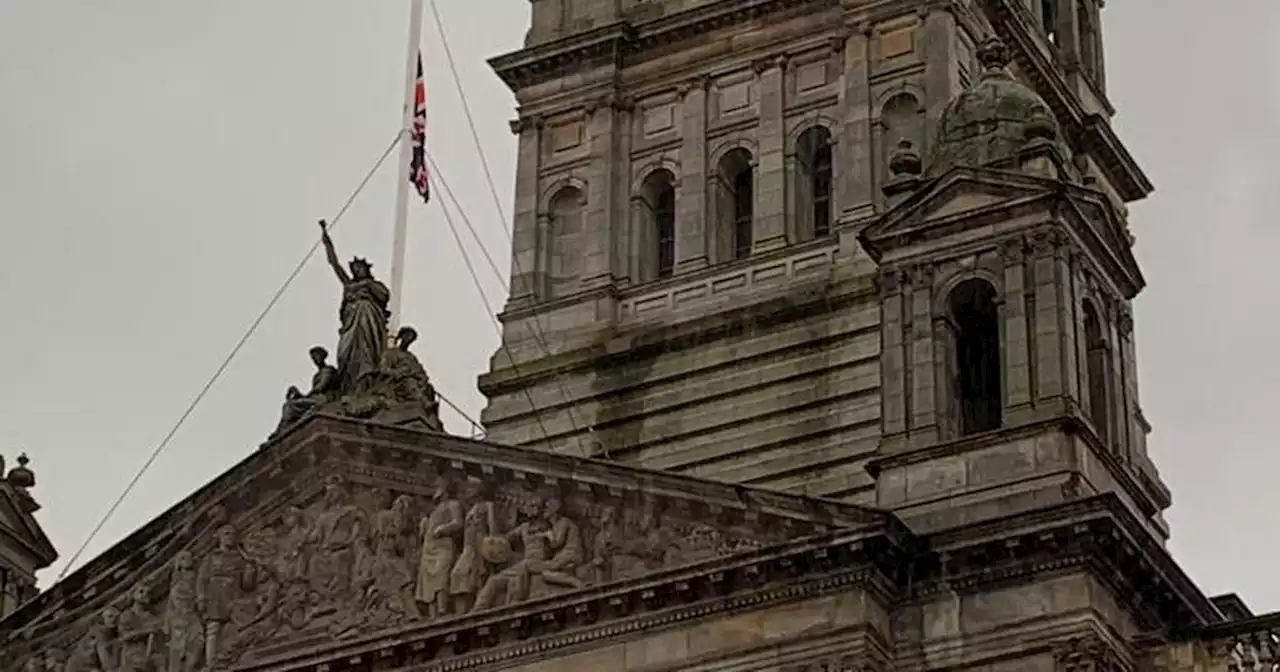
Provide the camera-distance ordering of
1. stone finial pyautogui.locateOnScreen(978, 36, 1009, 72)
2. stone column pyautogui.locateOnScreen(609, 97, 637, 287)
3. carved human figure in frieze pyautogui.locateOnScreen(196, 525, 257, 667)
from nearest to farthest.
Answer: carved human figure in frieze pyautogui.locateOnScreen(196, 525, 257, 667) < stone finial pyautogui.locateOnScreen(978, 36, 1009, 72) < stone column pyautogui.locateOnScreen(609, 97, 637, 287)

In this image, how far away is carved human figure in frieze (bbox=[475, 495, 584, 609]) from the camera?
3797 cm

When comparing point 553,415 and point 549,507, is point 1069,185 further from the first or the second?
point 553,415

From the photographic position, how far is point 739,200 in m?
49.6

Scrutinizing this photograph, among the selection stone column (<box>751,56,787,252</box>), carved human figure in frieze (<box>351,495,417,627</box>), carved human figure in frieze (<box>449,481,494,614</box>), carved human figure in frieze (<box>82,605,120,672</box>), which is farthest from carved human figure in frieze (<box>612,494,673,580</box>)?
stone column (<box>751,56,787,252</box>)

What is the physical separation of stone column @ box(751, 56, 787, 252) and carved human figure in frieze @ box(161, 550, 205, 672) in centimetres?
1169

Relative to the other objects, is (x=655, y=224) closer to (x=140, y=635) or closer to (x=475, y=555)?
(x=475, y=555)

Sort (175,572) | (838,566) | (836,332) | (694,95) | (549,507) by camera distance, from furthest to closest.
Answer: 1. (694,95)
2. (836,332)
3. (175,572)
4. (549,507)
5. (838,566)

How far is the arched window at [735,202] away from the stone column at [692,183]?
298 millimetres

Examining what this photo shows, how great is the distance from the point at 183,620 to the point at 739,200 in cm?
1341

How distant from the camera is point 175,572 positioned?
1618 inches

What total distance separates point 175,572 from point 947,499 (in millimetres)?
11195

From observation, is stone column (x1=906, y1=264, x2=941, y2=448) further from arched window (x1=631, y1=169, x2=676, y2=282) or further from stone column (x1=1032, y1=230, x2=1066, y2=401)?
arched window (x1=631, y1=169, x2=676, y2=282)

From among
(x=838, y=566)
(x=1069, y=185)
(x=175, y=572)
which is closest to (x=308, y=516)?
(x=175, y=572)

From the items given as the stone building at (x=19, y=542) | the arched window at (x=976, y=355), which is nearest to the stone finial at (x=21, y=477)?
the stone building at (x=19, y=542)
